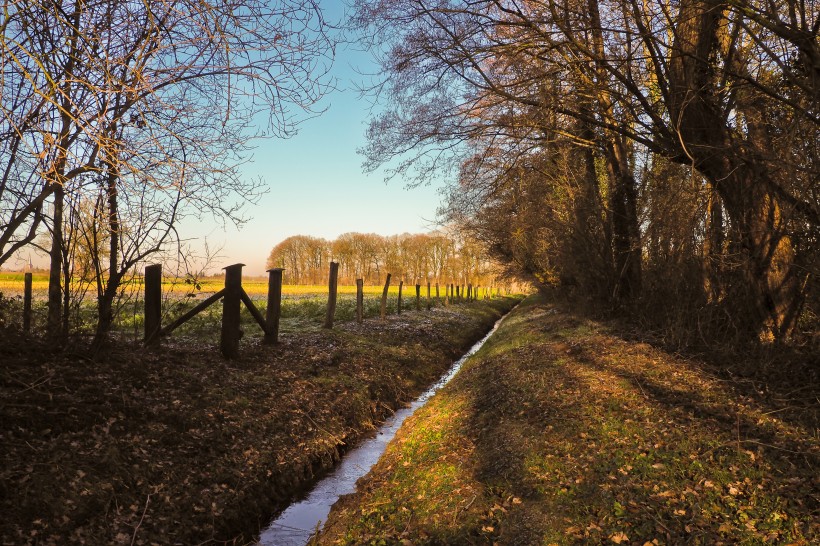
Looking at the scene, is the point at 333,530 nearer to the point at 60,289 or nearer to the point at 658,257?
the point at 60,289

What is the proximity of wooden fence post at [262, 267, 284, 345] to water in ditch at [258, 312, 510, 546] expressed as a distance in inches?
151

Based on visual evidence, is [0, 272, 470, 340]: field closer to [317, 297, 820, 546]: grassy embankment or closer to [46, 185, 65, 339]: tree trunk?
[46, 185, 65, 339]: tree trunk

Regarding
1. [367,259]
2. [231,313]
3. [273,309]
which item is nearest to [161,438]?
[231,313]

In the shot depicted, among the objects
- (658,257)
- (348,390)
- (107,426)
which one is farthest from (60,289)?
(658,257)

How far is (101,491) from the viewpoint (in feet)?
15.1

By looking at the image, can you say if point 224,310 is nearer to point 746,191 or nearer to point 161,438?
point 161,438

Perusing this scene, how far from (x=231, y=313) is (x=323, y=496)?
179 inches

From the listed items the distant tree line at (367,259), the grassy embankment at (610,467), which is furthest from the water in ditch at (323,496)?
the distant tree line at (367,259)

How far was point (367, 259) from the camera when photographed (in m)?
68.9

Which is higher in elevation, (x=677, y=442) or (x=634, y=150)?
(x=634, y=150)

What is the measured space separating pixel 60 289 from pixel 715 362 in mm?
10120

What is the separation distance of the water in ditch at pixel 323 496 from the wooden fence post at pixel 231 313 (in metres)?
3.40

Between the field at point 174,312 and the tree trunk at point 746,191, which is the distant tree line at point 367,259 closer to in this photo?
the field at point 174,312

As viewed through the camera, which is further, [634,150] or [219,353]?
[634,150]
